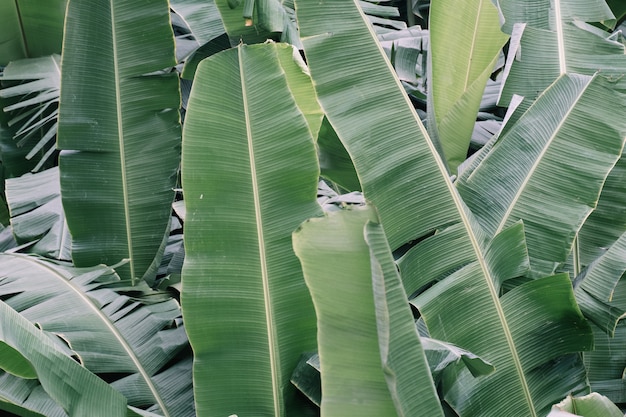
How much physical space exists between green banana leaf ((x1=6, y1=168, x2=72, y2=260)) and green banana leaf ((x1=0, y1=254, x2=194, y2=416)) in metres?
0.23

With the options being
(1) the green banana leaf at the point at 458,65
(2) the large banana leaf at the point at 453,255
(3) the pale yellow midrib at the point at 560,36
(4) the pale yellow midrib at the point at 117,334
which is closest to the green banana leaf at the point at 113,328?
(4) the pale yellow midrib at the point at 117,334

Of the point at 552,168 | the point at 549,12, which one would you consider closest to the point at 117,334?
the point at 552,168

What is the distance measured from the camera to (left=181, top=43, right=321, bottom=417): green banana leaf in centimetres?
141

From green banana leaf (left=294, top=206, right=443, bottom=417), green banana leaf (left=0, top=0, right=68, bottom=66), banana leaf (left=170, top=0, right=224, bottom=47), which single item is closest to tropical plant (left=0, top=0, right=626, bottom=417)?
green banana leaf (left=294, top=206, right=443, bottom=417)

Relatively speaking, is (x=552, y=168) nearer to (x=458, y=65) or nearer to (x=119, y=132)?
(x=458, y=65)

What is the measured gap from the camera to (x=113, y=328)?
162 centimetres

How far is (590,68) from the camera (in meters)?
2.00

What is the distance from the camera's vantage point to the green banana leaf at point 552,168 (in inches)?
65.4

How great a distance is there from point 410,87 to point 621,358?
1.13m

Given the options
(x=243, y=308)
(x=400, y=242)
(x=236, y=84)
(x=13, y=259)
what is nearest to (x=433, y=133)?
(x=400, y=242)

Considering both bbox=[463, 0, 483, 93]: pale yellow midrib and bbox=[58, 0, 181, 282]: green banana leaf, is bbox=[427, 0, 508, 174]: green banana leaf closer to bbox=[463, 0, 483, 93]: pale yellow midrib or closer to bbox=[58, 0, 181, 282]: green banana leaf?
bbox=[463, 0, 483, 93]: pale yellow midrib

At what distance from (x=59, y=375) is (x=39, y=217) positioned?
921 mm

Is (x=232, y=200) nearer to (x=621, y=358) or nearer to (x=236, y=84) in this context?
(x=236, y=84)

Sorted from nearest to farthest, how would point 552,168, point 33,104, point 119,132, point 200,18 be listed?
1. point 552,168
2. point 119,132
3. point 33,104
4. point 200,18
